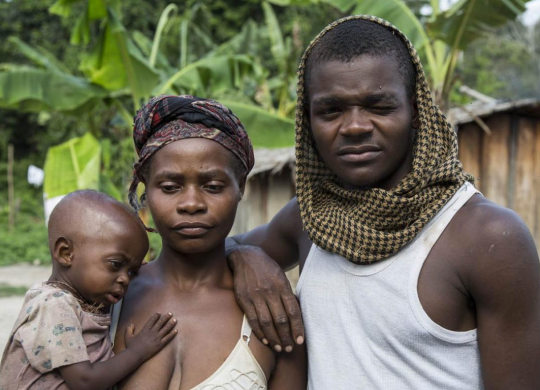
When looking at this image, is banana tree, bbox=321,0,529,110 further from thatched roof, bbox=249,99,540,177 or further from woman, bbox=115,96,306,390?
woman, bbox=115,96,306,390

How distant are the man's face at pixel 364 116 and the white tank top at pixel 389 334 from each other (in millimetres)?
217

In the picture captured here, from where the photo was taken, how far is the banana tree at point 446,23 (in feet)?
17.6

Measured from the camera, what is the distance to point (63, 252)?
6.57 feet

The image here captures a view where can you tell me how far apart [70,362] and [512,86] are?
17289 millimetres

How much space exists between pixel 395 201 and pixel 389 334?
371 millimetres

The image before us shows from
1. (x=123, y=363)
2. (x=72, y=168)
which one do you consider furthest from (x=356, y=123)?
(x=72, y=168)

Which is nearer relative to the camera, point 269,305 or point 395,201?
point 395,201

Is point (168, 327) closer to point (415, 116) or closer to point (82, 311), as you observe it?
point (82, 311)

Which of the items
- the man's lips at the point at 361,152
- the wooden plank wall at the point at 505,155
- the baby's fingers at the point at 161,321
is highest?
the man's lips at the point at 361,152

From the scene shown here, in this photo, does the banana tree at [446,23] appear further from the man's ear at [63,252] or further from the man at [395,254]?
the man's ear at [63,252]

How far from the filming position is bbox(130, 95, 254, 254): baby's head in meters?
1.83

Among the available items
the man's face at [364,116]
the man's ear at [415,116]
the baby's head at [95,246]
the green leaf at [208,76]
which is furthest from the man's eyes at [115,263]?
the green leaf at [208,76]

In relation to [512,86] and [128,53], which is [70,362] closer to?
[128,53]

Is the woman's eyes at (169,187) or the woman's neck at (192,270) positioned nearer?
the woman's eyes at (169,187)
